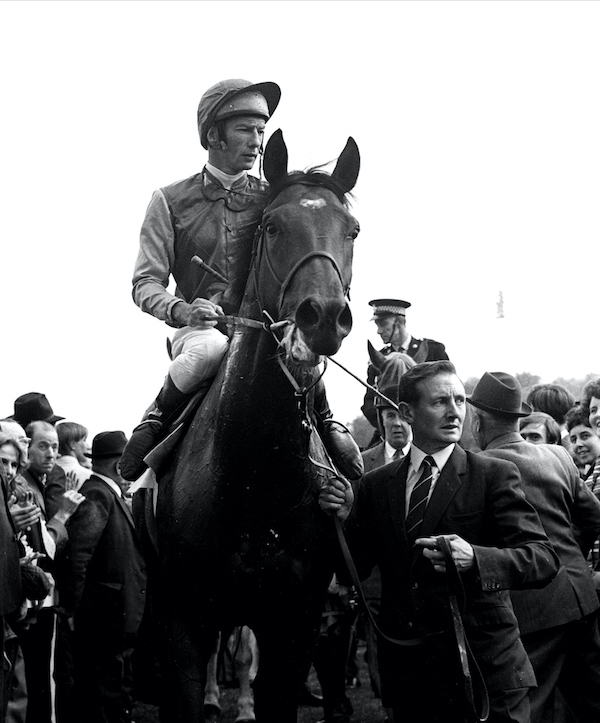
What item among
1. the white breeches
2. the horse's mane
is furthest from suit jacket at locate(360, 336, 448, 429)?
the horse's mane

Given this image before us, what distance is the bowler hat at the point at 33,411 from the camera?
9.17 meters

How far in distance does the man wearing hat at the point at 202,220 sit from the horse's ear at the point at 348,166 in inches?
31.7

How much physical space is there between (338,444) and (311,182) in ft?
4.39

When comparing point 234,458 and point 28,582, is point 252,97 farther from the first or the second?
point 28,582

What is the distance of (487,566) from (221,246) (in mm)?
2538

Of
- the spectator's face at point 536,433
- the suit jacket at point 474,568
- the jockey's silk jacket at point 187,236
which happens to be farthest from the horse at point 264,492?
the spectator's face at point 536,433

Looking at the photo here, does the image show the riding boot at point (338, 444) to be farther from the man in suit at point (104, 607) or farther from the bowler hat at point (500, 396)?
the man in suit at point (104, 607)

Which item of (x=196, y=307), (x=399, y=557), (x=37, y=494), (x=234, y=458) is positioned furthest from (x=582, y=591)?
(x=37, y=494)

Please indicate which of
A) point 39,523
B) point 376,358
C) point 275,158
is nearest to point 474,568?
point 275,158

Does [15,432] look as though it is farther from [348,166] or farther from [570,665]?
[570,665]

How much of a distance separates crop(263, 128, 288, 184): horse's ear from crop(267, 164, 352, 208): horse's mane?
0.11ft

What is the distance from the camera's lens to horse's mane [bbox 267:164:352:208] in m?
4.82

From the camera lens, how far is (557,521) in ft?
19.6

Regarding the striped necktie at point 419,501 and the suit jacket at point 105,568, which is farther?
the suit jacket at point 105,568
